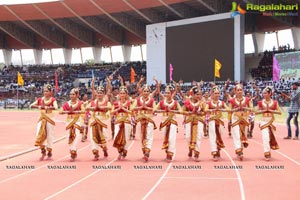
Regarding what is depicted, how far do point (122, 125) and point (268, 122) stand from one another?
339 cm

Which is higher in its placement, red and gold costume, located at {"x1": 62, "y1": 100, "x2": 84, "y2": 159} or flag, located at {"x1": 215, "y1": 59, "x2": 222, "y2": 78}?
flag, located at {"x1": 215, "y1": 59, "x2": 222, "y2": 78}

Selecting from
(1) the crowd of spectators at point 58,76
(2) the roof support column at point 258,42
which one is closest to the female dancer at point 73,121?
(1) the crowd of spectators at point 58,76

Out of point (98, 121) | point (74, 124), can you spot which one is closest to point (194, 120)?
point (98, 121)

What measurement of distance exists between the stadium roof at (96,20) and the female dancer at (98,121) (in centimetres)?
2851

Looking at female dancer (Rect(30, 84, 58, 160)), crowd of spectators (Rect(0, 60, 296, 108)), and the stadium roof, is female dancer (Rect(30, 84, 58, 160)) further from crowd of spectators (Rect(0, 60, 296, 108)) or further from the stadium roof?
crowd of spectators (Rect(0, 60, 296, 108))

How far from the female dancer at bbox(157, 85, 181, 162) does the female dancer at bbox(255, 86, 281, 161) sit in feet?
6.53

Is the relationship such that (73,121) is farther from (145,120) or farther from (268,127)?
(268,127)

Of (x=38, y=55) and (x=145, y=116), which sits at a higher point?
(x=38, y=55)

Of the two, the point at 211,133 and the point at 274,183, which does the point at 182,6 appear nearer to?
the point at 211,133

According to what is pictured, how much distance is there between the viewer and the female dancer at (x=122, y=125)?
10844 mm

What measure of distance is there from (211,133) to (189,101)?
2.98ft

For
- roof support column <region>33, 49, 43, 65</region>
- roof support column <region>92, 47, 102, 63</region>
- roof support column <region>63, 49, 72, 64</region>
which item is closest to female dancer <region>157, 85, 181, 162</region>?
roof support column <region>92, 47, 102, 63</region>

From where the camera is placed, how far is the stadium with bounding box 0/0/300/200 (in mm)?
8344

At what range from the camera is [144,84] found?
603 inches
